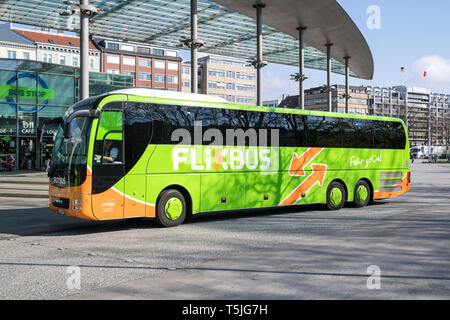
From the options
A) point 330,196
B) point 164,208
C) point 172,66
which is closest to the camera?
point 164,208

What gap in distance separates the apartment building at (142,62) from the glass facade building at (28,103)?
1933 inches

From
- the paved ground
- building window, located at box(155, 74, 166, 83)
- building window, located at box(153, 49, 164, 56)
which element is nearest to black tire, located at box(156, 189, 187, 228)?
the paved ground

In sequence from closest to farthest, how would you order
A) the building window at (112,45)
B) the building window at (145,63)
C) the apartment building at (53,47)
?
the apartment building at (53,47) → the building window at (112,45) → the building window at (145,63)

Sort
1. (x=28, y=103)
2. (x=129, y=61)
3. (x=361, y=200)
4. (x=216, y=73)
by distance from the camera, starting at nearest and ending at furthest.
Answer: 1. (x=361, y=200)
2. (x=28, y=103)
3. (x=129, y=61)
4. (x=216, y=73)

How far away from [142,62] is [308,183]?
7877cm

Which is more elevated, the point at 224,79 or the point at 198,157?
the point at 224,79

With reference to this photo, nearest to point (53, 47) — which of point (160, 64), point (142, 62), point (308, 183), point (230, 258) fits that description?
point (142, 62)

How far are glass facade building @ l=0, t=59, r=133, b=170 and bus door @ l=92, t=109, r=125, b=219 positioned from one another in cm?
2413

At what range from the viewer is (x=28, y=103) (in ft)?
111

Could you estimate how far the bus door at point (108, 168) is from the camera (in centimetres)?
968

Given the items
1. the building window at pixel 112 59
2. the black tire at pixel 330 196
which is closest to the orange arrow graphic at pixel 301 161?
the black tire at pixel 330 196

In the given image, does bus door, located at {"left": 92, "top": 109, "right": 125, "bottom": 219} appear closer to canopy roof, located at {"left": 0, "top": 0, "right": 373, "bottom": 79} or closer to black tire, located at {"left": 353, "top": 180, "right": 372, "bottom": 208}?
black tire, located at {"left": 353, "top": 180, "right": 372, "bottom": 208}

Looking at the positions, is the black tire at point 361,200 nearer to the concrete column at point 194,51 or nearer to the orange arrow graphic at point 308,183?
the orange arrow graphic at point 308,183

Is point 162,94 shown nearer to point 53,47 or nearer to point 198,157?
point 198,157
